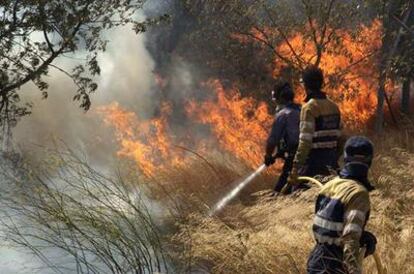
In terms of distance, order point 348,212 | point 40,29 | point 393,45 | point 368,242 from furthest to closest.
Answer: point 393,45, point 40,29, point 368,242, point 348,212

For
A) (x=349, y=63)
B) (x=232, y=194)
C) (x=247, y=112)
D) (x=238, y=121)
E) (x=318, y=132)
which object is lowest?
(x=232, y=194)

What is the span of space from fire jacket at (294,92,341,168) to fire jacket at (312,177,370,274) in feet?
7.36

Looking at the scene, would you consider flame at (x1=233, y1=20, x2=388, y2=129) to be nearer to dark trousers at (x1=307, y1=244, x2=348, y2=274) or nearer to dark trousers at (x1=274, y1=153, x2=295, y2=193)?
dark trousers at (x1=274, y1=153, x2=295, y2=193)

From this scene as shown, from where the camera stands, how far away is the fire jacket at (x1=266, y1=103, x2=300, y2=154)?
22.0 ft

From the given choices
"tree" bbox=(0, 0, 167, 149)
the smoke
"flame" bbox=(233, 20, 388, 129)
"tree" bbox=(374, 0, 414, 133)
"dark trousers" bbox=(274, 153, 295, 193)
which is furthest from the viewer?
the smoke

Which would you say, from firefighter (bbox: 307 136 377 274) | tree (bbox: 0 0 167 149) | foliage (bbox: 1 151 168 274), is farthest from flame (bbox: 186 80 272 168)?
firefighter (bbox: 307 136 377 274)

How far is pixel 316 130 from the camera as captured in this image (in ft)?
20.1

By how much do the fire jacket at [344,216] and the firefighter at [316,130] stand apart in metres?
2.25

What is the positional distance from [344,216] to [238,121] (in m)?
13.7

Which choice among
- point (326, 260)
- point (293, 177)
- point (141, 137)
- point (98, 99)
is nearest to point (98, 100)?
point (98, 99)

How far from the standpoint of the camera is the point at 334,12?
1196 cm

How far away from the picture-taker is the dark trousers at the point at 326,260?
3812 mm

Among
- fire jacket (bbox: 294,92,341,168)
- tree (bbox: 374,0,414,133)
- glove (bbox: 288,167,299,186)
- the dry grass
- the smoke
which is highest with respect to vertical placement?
the smoke

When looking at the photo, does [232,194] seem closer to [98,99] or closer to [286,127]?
[286,127]
